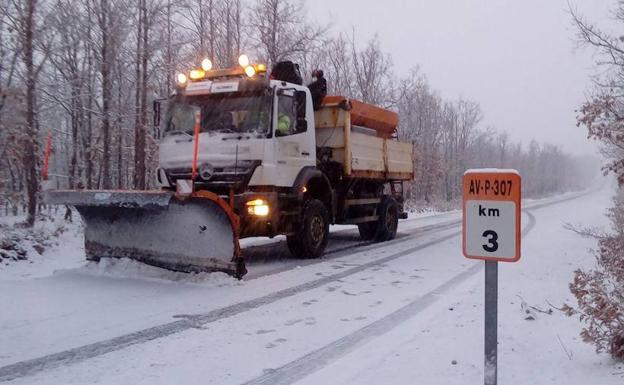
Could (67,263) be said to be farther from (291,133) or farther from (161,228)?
(291,133)

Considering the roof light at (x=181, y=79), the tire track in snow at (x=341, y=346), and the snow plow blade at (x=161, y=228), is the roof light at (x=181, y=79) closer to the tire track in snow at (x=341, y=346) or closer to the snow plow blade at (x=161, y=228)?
the snow plow blade at (x=161, y=228)

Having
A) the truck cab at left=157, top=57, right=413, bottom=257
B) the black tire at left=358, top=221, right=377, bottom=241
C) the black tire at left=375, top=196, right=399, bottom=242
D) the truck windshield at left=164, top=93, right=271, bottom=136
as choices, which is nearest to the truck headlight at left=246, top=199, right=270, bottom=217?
the truck cab at left=157, top=57, right=413, bottom=257

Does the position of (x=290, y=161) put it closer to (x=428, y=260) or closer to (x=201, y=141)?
(x=201, y=141)

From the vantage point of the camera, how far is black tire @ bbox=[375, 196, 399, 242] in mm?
13289

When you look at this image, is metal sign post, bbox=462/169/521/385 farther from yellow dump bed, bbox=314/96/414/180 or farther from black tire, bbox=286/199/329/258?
yellow dump bed, bbox=314/96/414/180

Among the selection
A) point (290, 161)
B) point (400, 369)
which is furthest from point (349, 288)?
point (400, 369)

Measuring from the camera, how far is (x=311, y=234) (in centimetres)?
971

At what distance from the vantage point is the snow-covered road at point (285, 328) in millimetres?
4164

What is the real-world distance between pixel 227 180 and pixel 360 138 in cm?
412

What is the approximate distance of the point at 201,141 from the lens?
8594 millimetres

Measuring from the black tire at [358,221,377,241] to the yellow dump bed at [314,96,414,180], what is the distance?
125 centimetres

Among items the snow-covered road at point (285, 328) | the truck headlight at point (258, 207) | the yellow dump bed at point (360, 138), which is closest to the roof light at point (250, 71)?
the truck headlight at point (258, 207)

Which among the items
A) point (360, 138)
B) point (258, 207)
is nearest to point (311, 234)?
point (258, 207)

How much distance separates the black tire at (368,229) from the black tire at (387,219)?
5.3 inches
